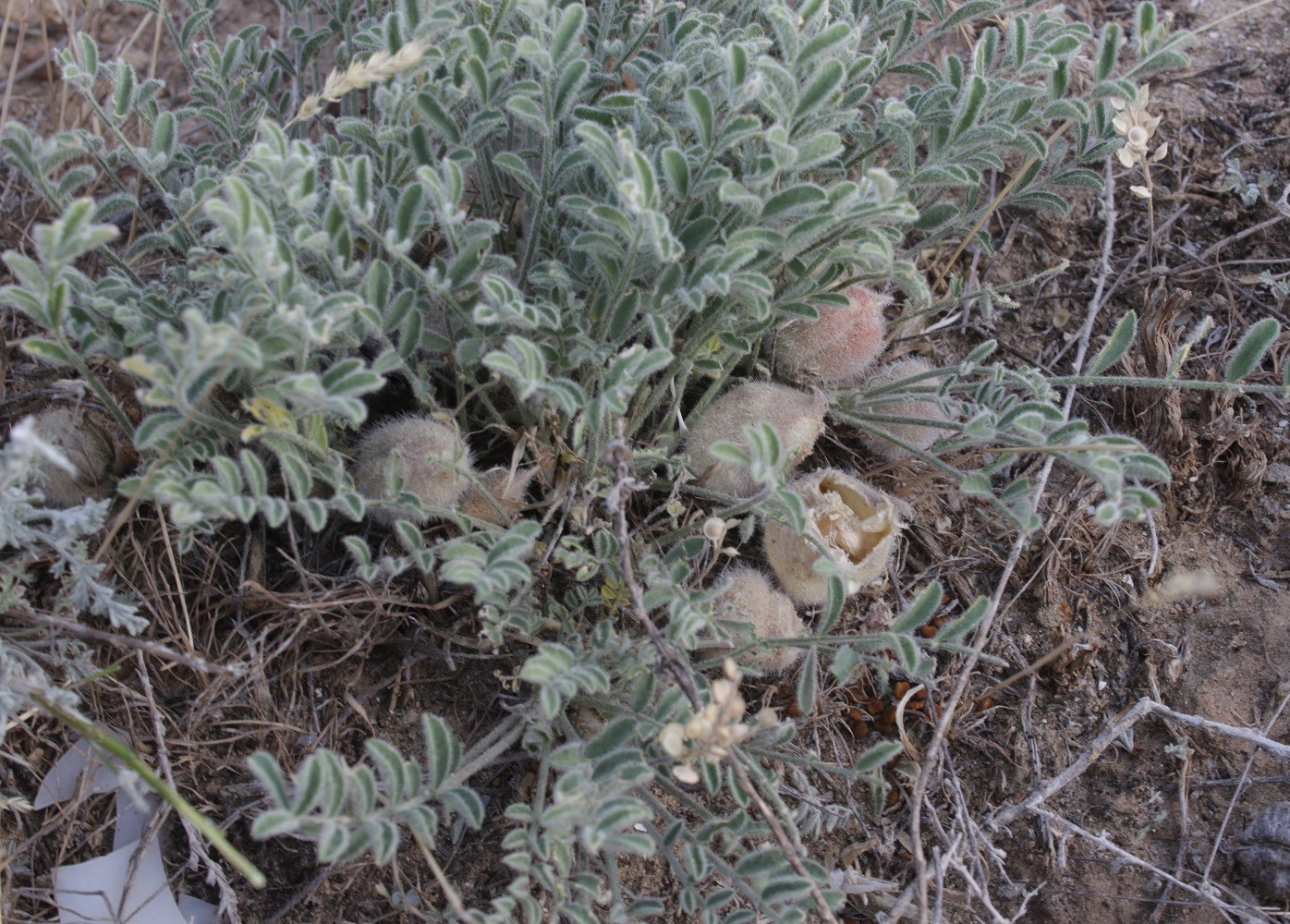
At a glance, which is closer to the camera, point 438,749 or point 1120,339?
point 438,749

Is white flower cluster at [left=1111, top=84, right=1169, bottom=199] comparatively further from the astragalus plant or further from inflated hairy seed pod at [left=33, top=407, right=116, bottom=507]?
inflated hairy seed pod at [left=33, top=407, right=116, bottom=507]

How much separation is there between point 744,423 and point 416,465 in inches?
24.8

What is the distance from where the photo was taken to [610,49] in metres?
2.14

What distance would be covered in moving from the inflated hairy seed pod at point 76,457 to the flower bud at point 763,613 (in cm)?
117

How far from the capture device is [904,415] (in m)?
2.28

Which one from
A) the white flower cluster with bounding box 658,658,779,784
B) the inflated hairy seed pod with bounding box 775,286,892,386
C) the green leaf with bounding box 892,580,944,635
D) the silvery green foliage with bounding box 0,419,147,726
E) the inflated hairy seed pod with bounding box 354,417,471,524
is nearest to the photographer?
the white flower cluster with bounding box 658,658,779,784

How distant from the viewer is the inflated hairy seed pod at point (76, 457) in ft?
6.24

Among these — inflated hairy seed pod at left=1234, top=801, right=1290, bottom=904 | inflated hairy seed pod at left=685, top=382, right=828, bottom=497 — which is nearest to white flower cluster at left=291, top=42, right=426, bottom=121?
inflated hairy seed pod at left=685, top=382, right=828, bottom=497

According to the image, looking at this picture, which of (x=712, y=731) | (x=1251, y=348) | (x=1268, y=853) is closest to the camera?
(x=712, y=731)

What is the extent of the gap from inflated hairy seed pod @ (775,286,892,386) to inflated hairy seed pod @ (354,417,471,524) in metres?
0.74

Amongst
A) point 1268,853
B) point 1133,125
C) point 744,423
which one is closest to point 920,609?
point 744,423

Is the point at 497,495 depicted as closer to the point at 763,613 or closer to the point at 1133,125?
the point at 763,613

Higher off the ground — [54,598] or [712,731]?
[712,731]

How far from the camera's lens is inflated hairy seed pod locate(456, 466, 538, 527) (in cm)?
195
